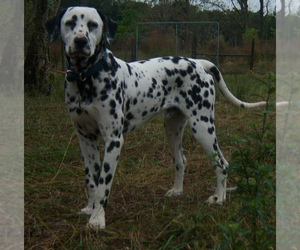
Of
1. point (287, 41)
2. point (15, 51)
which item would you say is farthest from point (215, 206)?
point (15, 51)

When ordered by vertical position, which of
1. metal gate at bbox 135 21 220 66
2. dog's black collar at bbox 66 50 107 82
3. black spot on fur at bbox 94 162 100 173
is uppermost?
metal gate at bbox 135 21 220 66

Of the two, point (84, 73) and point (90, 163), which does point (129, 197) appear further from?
point (84, 73)

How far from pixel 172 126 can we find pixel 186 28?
13.8 m

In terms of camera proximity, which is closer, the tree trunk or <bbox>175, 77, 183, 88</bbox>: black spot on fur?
<bbox>175, 77, 183, 88</bbox>: black spot on fur

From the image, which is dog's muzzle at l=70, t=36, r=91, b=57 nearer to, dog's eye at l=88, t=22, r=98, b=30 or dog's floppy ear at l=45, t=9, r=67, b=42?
dog's eye at l=88, t=22, r=98, b=30

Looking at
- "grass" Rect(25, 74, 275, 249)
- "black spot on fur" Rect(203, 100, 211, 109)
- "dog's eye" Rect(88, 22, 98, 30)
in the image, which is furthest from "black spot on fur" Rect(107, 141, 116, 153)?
"black spot on fur" Rect(203, 100, 211, 109)

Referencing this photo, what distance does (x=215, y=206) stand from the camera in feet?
14.7

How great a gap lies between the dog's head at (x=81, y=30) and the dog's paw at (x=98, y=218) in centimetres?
113

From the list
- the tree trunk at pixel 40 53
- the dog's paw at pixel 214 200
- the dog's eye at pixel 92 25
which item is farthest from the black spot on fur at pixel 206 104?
the tree trunk at pixel 40 53

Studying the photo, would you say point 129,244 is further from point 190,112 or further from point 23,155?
point 23,155

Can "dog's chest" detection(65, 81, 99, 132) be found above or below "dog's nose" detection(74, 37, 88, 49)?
below

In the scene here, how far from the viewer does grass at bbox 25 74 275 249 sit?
370cm

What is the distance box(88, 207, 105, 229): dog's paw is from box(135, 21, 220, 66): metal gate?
41.8 ft

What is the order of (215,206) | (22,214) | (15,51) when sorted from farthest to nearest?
(15,51) → (215,206) → (22,214)
